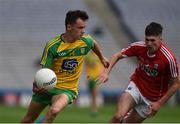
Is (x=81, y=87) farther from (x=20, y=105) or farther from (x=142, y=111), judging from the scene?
(x=142, y=111)

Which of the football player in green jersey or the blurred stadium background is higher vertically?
the football player in green jersey

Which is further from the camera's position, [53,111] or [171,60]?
[171,60]

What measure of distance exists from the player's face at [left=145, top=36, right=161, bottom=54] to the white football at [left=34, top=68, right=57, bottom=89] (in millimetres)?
1572

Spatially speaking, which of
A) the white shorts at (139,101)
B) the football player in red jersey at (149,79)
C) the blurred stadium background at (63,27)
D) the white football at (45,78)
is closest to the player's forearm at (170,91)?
Result: the football player in red jersey at (149,79)

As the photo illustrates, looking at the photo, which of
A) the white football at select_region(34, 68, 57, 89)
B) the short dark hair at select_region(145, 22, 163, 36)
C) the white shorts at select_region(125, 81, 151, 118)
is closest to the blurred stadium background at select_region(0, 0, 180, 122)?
the white shorts at select_region(125, 81, 151, 118)

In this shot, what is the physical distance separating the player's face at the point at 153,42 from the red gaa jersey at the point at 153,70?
0.49 ft

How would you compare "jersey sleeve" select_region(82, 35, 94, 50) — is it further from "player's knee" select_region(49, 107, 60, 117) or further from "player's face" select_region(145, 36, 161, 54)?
"player's knee" select_region(49, 107, 60, 117)

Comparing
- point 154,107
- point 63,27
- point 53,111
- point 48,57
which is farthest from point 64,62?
point 63,27

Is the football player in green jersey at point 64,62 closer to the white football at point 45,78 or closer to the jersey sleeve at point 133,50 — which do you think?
the white football at point 45,78

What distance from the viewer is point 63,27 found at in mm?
29031

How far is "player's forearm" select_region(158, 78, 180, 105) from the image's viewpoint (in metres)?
11.0

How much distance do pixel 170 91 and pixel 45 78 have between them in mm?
1979

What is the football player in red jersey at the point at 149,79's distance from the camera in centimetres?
1104

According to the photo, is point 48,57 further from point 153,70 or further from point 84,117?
point 84,117
